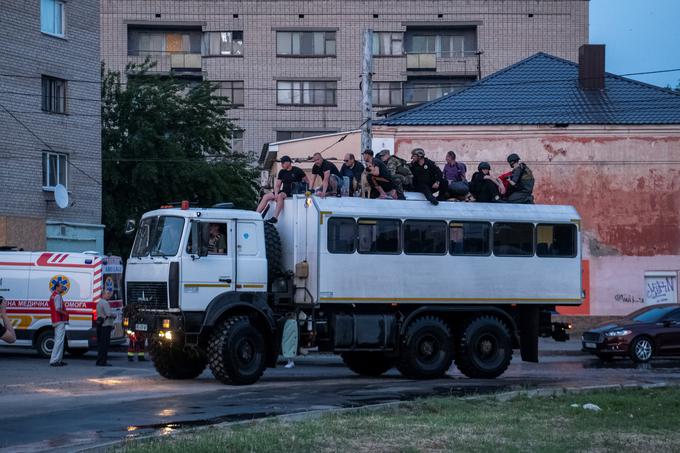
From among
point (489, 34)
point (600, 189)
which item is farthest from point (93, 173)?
point (489, 34)

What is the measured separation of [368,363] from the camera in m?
23.7

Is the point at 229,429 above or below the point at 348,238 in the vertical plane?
below

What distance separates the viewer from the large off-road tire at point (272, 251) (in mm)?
21234

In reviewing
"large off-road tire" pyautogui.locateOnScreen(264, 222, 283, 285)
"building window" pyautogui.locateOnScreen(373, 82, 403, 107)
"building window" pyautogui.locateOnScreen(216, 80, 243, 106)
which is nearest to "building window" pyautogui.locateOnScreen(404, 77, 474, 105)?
"building window" pyautogui.locateOnScreen(373, 82, 403, 107)

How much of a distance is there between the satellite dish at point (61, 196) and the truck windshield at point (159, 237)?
17.5 m

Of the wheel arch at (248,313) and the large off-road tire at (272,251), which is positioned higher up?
the large off-road tire at (272,251)

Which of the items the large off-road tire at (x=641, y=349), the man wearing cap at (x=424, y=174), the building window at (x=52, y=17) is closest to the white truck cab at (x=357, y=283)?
the man wearing cap at (x=424, y=174)

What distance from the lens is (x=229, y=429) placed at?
13281mm

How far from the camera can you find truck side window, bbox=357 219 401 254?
2145 cm

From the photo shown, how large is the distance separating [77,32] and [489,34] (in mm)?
34482

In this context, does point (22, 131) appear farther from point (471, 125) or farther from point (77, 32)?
point (471, 125)

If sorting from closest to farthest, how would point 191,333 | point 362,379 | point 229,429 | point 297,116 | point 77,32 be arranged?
point 229,429 → point 191,333 → point 362,379 → point 77,32 → point 297,116

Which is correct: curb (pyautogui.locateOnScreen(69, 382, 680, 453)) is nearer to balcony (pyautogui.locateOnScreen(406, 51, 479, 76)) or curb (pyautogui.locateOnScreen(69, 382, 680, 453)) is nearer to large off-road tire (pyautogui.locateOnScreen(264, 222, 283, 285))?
large off-road tire (pyautogui.locateOnScreen(264, 222, 283, 285))

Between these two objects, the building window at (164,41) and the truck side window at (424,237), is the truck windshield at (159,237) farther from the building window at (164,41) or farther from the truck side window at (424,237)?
the building window at (164,41)
